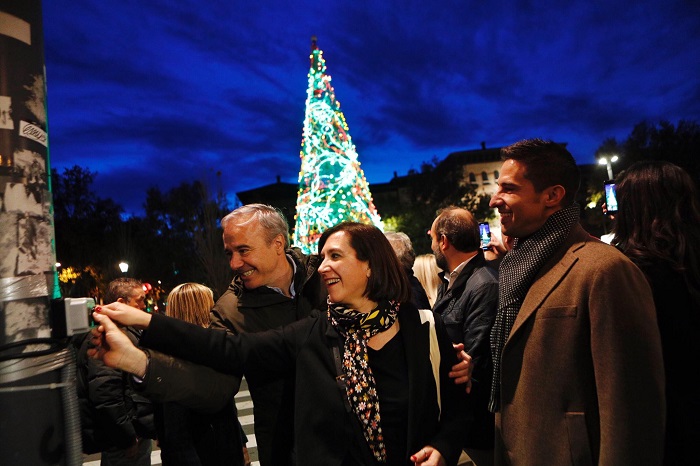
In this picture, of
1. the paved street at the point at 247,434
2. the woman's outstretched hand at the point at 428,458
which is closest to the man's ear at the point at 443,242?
the woman's outstretched hand at the point at 428,458

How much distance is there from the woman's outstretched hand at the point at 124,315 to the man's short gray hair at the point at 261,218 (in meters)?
1.07

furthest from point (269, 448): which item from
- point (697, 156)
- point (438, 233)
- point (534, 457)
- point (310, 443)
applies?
point (697, 156)

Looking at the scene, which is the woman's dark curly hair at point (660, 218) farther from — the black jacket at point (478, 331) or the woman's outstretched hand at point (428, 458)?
the woman's outstretched hand at point (428, 458)

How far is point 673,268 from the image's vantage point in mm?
2285

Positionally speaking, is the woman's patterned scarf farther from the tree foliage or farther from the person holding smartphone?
the tree foliage

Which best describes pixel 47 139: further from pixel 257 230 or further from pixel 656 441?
pixel 656 441

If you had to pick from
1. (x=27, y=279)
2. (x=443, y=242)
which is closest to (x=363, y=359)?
(x=27, y=279)

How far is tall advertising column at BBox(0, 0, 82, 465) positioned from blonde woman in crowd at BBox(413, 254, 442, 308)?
4.30 metres

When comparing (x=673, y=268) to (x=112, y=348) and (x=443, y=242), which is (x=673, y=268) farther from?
(x=112, y=348)

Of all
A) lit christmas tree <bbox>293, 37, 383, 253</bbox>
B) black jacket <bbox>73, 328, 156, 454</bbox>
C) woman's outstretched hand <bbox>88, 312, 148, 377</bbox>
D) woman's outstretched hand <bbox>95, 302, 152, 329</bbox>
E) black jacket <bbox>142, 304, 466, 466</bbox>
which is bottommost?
black jacket <bbox>73, 328, 156, 454</bbox>

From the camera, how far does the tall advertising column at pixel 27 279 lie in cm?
139

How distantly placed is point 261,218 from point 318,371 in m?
1.15

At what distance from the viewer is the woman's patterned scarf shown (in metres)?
2.22

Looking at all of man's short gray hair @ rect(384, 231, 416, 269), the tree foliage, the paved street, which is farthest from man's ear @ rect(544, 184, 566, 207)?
the tree foliage
